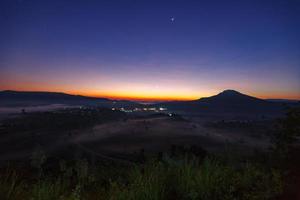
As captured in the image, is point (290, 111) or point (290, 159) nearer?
point (290, 159)

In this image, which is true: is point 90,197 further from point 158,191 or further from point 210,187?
point 210,187

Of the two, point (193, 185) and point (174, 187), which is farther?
point (174, 187)

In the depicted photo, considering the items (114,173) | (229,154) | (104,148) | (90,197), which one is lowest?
(104,148)

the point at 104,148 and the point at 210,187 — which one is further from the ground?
the point at 210,187

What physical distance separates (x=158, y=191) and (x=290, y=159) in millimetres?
4728

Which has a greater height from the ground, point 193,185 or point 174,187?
point 193,185

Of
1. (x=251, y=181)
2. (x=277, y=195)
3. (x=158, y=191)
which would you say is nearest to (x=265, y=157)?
(x=251, y=181)

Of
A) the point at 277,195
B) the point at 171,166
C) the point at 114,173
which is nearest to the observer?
the point at 277,195

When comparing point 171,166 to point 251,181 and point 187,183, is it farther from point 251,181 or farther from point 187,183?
point 251,181

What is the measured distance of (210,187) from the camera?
5.91 meters

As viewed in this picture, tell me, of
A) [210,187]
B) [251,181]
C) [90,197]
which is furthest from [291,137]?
[90,197]

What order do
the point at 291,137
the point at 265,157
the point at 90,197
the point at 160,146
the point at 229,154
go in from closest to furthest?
the point at 90,197 < the point at 229,154 < the point at 291,137 < the point at 265,157 < the point at 160,146

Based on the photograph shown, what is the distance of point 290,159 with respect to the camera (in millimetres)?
8633

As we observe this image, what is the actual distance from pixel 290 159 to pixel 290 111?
4.89 feet
